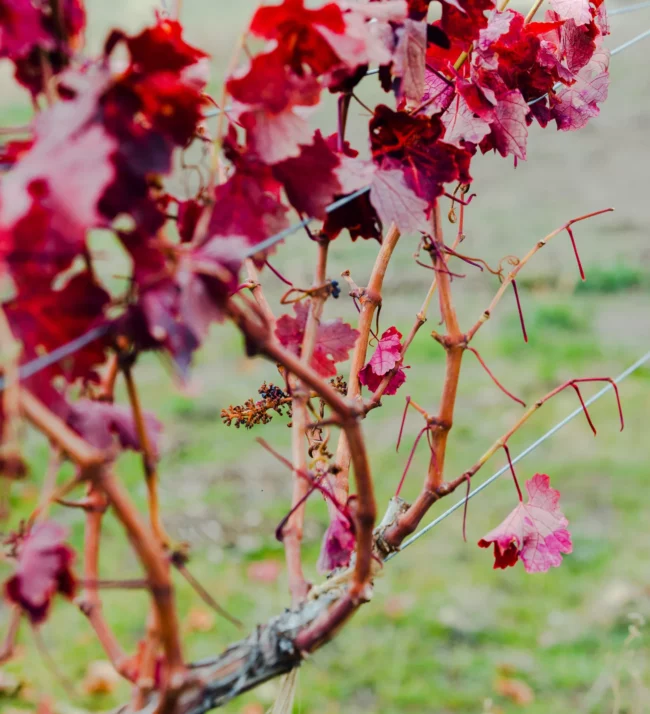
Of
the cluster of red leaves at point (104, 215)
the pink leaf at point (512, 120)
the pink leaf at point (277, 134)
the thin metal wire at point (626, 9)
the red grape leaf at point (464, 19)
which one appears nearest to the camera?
the cluster of red leaves at point (104, 215)

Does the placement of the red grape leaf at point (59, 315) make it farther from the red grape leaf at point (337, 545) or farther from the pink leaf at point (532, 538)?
the pink leaf at point (532, 538)

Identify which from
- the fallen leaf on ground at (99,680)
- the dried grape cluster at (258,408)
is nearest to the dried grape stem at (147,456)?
the dried grape cluster at (258,408)

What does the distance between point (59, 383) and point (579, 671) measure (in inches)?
78.5

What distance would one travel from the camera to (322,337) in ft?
2.50

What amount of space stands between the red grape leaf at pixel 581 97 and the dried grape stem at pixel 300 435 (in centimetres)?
34

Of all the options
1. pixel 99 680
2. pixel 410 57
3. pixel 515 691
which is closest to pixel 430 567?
pixel 515 691

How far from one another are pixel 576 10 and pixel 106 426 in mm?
654

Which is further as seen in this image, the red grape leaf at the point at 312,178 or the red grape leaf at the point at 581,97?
the red grape leaf at the point at 581,97

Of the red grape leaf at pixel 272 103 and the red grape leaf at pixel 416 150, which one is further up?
the red grape leaf at pixel 272 103

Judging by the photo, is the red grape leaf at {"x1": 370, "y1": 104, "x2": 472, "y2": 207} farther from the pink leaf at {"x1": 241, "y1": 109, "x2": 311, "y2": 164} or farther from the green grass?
the green grass

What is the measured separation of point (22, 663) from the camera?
223cm

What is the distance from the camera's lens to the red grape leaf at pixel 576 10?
84 cm

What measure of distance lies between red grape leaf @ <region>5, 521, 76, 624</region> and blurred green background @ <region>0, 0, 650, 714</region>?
0.38 feet

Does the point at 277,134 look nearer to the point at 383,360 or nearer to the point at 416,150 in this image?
the point at 416,150
